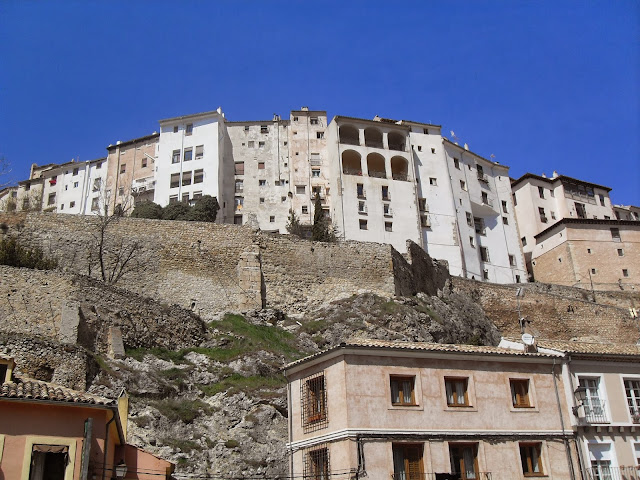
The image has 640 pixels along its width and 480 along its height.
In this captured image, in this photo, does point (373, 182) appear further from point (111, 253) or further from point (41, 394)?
point (41, 394)

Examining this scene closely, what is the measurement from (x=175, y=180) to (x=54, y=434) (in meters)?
48.4

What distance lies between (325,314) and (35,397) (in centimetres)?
2653

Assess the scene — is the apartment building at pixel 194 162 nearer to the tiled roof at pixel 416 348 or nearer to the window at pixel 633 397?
the tiled roof at pixel 416 348

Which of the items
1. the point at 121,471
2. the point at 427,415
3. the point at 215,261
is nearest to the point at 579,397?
the point at 427,415

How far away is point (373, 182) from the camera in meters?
65.9

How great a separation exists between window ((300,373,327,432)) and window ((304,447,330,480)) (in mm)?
990

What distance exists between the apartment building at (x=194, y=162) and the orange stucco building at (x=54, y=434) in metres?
44.0

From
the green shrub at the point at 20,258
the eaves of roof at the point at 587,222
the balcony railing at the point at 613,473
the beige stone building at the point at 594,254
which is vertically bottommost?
the balcony railing at the point at 613,473

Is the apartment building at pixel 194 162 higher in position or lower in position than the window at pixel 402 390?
higher

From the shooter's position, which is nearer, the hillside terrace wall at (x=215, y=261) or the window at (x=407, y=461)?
the window at (x=407, y=461)

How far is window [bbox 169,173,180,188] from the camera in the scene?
66.0 metres

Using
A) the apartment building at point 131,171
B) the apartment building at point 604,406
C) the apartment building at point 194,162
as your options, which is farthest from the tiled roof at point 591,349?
the apartment building at point 131,171

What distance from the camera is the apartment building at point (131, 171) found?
69312 millimetres

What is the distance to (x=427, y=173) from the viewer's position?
6988 cm
